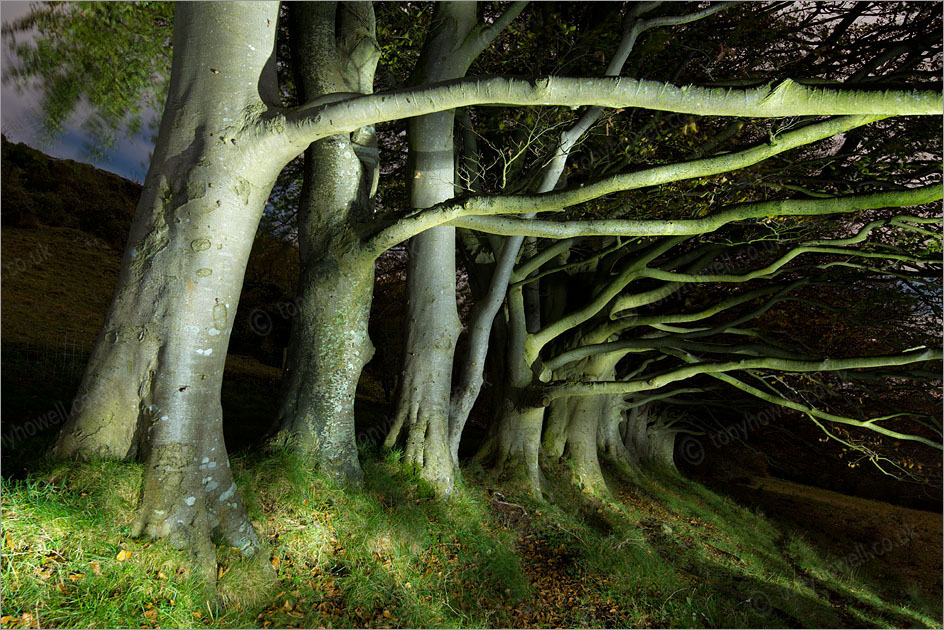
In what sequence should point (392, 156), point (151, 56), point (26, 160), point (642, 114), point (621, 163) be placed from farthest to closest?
point (26, 160)
point (392, 156)
point (642, 114)
point (621, 163)
point (151, 56)

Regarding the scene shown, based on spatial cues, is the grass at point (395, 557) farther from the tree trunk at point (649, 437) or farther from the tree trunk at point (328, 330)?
the tree trunk at point (649, 437)

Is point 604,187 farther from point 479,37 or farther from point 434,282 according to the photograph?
point 479,37

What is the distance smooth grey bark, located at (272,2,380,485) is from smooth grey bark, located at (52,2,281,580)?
1.26 m

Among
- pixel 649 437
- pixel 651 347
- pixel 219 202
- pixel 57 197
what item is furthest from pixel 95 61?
pixel 57 197

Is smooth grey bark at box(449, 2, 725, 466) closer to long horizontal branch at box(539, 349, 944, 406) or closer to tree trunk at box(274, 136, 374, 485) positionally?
long horizontal branch at box(539, 349, 944, 406)

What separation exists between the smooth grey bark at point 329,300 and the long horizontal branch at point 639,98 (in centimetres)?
190

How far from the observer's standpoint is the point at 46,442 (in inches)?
154

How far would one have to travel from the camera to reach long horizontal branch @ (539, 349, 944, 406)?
7176mm

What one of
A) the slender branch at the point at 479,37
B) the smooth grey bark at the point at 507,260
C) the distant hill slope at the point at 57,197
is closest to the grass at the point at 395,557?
the smooth grey bark at the point at 507,260

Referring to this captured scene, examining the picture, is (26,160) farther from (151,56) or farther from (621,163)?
(621,163)

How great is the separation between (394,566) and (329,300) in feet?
8.14

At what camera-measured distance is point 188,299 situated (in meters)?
3.62

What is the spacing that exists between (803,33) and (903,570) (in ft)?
43.1

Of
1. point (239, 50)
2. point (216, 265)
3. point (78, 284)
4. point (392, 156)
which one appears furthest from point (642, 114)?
point (78, 284)
